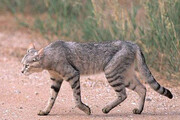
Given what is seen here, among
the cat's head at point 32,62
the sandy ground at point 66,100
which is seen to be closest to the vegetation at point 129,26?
the sandy ground at point 66,100

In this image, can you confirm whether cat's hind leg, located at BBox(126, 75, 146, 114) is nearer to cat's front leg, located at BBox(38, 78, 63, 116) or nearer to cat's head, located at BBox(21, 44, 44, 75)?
cat's front leg, located at BBox(38, 78, 63, 116)

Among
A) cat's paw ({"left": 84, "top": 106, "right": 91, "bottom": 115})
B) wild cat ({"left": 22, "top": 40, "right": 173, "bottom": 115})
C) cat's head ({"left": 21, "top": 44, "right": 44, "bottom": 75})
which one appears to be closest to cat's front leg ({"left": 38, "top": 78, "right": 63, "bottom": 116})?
wild cat ({"left": 22, "top": 40, "right": 173, "bottom": 115})

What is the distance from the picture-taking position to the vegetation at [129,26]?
7.29 meters

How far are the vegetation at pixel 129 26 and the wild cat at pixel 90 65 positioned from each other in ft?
3.06

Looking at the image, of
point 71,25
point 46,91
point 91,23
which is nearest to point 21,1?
point 71,25

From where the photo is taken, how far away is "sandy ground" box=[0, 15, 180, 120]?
6.00 meters

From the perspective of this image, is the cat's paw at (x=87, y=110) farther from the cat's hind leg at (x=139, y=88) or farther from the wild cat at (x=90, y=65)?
the cat's hind leg at (x=139, y=88)

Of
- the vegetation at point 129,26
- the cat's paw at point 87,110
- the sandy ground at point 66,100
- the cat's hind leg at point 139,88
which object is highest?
the vegetation at point 129,26

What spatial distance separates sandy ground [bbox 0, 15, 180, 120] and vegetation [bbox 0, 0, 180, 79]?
506 millimetres

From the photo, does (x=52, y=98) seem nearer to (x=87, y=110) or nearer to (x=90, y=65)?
(x=87, y=110)

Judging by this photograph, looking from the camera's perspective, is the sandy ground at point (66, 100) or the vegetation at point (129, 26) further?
the vegetation at point (129, 26)

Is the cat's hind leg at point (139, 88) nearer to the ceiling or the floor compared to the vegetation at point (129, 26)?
nearer to the floor

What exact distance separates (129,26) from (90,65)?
6.25 feet

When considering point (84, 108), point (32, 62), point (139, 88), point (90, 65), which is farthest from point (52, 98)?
point (139, 88)
